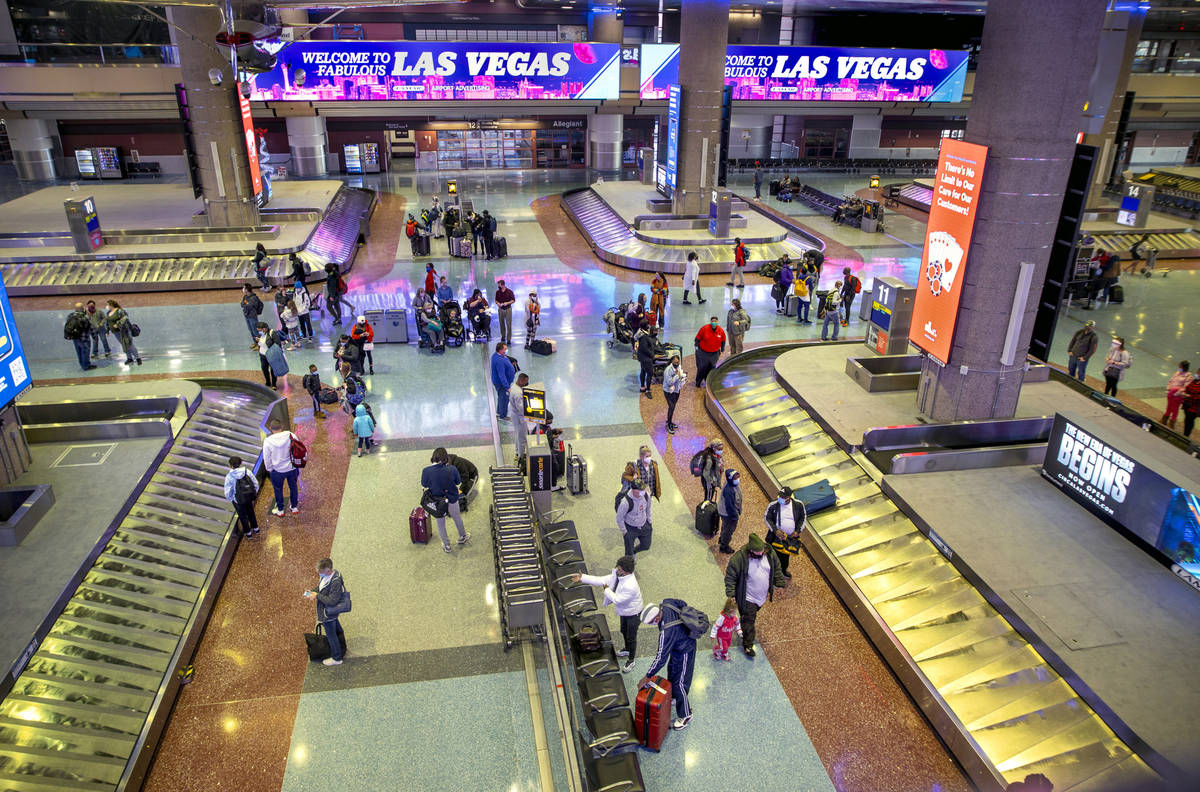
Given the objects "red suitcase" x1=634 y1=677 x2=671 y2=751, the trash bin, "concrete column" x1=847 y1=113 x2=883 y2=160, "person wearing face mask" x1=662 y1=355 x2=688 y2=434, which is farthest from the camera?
"concrete column" x1=847 y1=113 x2=883 y2=160

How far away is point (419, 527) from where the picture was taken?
34.9 feet

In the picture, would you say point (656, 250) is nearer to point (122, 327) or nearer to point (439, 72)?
point (122, 327)

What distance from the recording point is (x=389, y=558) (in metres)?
10.5

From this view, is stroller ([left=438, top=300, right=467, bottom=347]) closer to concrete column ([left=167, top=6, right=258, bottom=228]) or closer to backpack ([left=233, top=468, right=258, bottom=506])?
backpack ([left=233, top=468, right=258, bottom=506])

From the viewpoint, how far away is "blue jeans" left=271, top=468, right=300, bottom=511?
1115 cm

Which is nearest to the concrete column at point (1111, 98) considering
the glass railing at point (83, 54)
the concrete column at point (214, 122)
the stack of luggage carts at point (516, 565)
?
the stack of luggage carts at point (516, 565)

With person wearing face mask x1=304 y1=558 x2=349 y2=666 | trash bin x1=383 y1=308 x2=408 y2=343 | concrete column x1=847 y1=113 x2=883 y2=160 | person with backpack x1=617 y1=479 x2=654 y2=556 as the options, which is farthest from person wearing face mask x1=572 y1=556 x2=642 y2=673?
concrete column x1=847 y1=113 x2=883 y2=160

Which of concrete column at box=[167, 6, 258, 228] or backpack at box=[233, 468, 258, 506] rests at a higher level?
concrete column at box=[167, 6, 258, 228]

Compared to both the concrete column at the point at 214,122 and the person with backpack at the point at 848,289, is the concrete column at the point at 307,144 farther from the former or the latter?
the person with backpack at the point at 848,289

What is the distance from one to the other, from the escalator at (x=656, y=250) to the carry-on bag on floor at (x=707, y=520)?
550 inches

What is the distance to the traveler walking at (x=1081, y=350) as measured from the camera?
49.1 ft

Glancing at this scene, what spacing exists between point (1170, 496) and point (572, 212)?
25.5 m

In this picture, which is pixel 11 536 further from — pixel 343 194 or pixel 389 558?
pixel 343 194

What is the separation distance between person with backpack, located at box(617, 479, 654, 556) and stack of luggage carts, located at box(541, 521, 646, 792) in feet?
2.09
